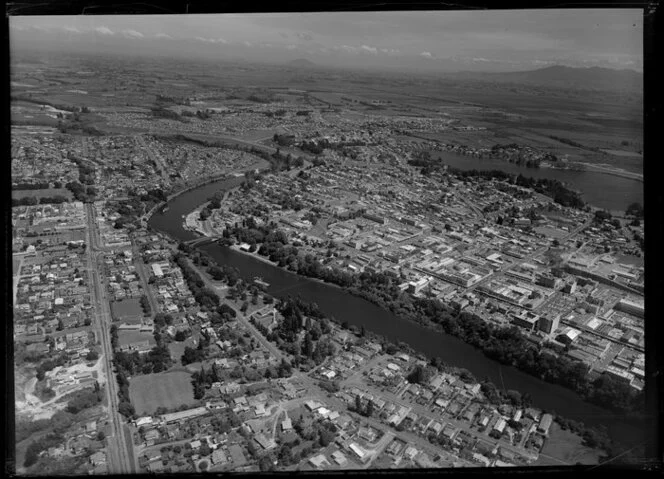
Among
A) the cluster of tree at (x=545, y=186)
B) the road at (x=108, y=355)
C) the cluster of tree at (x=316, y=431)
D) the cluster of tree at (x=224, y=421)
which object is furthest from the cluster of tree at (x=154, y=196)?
the cluster of tree at (x=316, y=431)

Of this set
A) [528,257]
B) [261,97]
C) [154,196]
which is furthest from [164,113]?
[528,257]

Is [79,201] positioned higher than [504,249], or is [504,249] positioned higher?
[79,201]

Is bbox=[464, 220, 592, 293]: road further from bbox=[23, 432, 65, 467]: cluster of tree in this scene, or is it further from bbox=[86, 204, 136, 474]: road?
bbox=[23, 432, 65, 467]: cluster of tree

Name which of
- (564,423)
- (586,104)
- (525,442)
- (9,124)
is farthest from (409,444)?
(586,104)

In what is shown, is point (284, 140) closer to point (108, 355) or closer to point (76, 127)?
point (76, 127)

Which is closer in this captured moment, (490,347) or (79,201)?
(490,347)

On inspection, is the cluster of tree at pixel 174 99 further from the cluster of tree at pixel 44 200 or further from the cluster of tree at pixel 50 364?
the cluster of tree at pixel 50 364

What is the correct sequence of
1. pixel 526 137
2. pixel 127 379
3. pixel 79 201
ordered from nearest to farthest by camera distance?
1. pixel 127 379
2. pixel 79 201
3. pixel 526 137

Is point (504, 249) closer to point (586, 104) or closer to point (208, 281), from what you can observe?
point (586, 104)
